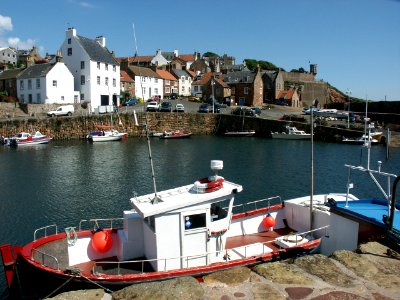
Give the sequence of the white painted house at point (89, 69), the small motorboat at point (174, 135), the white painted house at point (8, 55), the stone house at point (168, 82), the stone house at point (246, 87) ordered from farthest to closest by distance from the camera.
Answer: the white painted house at point (8, 55)
the stone house at point (168, 82)
the stone house at point (246, 87)
the white painted house at point (89, 69)
the small motorboat at point (174, 135)

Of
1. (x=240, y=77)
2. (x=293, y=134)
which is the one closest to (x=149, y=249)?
(x=293, y=134)

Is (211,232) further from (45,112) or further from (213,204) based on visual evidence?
(45,112)

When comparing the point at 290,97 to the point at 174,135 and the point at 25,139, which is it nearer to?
the point at 174,135

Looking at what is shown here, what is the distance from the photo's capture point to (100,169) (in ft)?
125

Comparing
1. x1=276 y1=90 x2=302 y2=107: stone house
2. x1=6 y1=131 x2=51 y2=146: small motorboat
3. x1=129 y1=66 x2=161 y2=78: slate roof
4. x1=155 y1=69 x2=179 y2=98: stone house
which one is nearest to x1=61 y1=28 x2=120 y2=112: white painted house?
x1=6 y1=131 x2=51 y2=146: small motorboat

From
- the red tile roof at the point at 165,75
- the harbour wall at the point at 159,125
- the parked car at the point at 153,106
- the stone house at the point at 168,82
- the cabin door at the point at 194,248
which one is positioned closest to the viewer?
the cabin door at the point at 194,248

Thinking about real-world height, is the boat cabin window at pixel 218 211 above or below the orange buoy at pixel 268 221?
above

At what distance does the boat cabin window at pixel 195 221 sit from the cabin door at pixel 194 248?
15cm

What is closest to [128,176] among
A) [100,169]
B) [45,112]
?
[100,169]

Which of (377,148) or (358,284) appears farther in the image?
(377,148)

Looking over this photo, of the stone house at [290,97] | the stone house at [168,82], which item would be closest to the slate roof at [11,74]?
the stone house at [168,82]

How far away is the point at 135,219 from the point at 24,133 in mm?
47767

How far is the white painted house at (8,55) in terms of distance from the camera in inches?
5075

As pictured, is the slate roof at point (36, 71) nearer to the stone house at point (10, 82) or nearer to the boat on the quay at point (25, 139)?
the stone house at point (10, 82)
